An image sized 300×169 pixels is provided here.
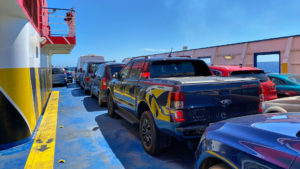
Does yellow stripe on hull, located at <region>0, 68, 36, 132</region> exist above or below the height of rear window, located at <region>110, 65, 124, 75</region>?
below

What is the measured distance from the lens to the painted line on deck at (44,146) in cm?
386

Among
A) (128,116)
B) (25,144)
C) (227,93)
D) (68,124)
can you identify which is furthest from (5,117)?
(227,93)

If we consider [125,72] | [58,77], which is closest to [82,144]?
[125,72]

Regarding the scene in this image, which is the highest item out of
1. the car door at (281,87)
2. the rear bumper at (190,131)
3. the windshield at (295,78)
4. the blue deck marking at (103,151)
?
the windshield at (295,78)

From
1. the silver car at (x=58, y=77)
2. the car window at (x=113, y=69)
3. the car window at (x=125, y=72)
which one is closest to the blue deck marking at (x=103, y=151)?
the car window at (x=125, y=72)

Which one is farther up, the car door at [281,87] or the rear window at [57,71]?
the rear window at [57,71]

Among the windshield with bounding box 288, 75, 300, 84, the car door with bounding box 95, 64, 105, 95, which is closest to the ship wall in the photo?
the car door with bounding box 95, 64, 105, 95

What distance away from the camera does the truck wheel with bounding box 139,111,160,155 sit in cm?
388

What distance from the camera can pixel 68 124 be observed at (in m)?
6.36

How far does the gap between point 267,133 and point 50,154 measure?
389 cm

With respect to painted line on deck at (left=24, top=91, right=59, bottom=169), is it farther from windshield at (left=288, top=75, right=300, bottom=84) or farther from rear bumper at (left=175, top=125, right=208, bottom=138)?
windshield at (left=288, top=75, right=300, bottom=84)

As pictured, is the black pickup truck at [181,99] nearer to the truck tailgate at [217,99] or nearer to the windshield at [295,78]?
the truck tailgate at [217,99]

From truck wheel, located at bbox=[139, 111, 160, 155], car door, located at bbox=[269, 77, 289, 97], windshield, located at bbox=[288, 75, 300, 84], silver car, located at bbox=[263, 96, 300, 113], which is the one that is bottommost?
truck wheel, located at bbox=[139, 111, 160, 155]

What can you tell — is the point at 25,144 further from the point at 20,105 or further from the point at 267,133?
the point at 267,133
